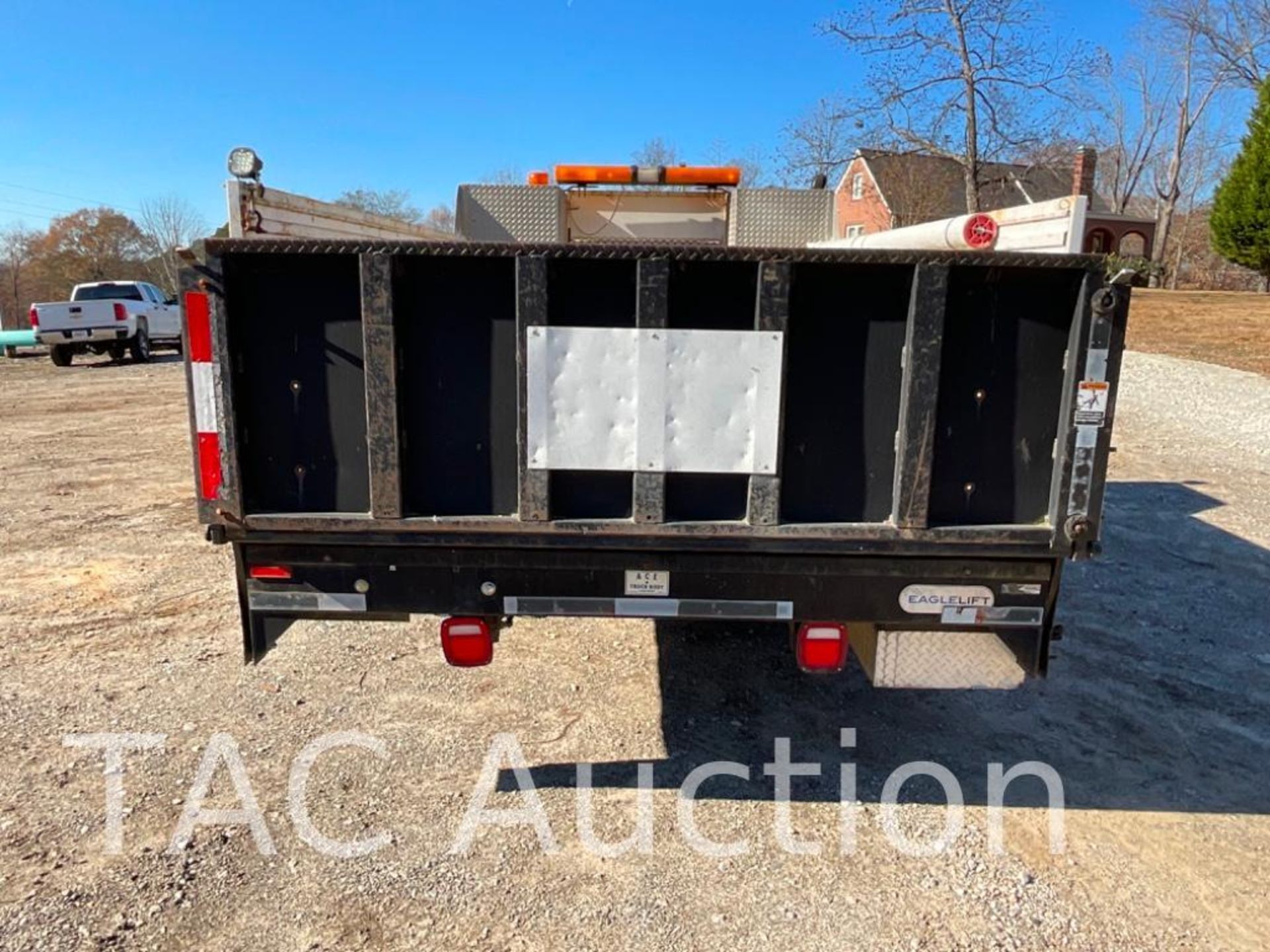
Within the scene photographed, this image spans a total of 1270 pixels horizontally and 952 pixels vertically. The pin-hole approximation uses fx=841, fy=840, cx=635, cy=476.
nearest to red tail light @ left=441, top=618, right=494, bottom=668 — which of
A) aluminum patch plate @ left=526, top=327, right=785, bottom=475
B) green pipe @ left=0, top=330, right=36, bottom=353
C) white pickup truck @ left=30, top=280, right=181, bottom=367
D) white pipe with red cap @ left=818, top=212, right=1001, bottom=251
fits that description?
aluminum patch plate @ left=526, top=327, right=785, bottom=475

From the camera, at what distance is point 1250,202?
87.1 feet

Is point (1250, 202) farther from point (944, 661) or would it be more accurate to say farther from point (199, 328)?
point (199, 328)

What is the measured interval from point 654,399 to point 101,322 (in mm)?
21723

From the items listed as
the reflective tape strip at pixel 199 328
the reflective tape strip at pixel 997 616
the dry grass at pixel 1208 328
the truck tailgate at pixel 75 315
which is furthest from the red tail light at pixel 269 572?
the truck tailgate at pixel 75 315

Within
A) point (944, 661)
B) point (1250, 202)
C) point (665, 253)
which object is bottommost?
point (944, 661)

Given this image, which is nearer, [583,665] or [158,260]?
[583,665]

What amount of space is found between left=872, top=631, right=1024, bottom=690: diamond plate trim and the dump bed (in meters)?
0.40

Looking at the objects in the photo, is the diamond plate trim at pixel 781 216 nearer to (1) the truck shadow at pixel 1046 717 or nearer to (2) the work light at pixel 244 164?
(1) the truck shadow at pixel 1046 717

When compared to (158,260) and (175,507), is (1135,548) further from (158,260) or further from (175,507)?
(158,260)

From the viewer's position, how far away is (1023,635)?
2.89 meters

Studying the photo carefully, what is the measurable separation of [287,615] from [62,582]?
11.8 ft

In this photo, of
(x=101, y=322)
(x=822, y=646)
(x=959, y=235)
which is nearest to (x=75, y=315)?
(x=101, y=322)

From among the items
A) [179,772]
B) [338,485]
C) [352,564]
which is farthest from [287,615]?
[179,772]

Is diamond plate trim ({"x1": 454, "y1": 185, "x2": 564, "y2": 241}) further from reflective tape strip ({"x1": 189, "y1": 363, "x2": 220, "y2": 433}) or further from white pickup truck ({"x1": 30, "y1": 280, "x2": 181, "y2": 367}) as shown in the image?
white pickup truck ({"x1": 30, "y1": 280, "x2": 181, "y2": 367})
